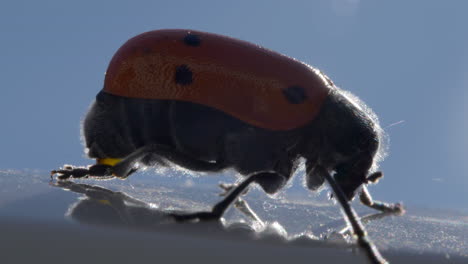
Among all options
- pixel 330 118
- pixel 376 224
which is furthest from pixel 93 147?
pixel 376 224

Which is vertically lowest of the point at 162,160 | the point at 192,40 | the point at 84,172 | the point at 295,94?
the point at 84,172

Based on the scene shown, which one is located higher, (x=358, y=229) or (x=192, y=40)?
(x=192, y=40)

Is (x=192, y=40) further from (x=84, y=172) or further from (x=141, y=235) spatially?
(x=141, y=235)

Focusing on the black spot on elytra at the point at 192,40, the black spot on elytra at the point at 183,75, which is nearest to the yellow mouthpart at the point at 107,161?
the black spot on elytra at the point at 183,75

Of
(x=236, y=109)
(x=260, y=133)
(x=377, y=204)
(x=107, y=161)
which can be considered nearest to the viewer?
(x=236, y=109)

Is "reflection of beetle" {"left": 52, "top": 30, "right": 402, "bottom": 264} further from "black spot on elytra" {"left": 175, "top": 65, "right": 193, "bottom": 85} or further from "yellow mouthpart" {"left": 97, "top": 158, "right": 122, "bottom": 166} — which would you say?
"yellow mouthpart" {"left": 97, "top": 158, "right": 122, "bottom": 166}

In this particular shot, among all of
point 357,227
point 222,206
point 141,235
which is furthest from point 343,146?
point 141,235

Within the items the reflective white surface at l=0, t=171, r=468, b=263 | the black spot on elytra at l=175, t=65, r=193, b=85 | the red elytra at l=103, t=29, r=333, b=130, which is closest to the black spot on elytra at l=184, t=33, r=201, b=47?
the red elytra at l=103, t=29, r=333, b=130

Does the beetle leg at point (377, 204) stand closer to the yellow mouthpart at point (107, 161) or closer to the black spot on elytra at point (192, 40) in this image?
the black spot on elytra at point (192, 40)
